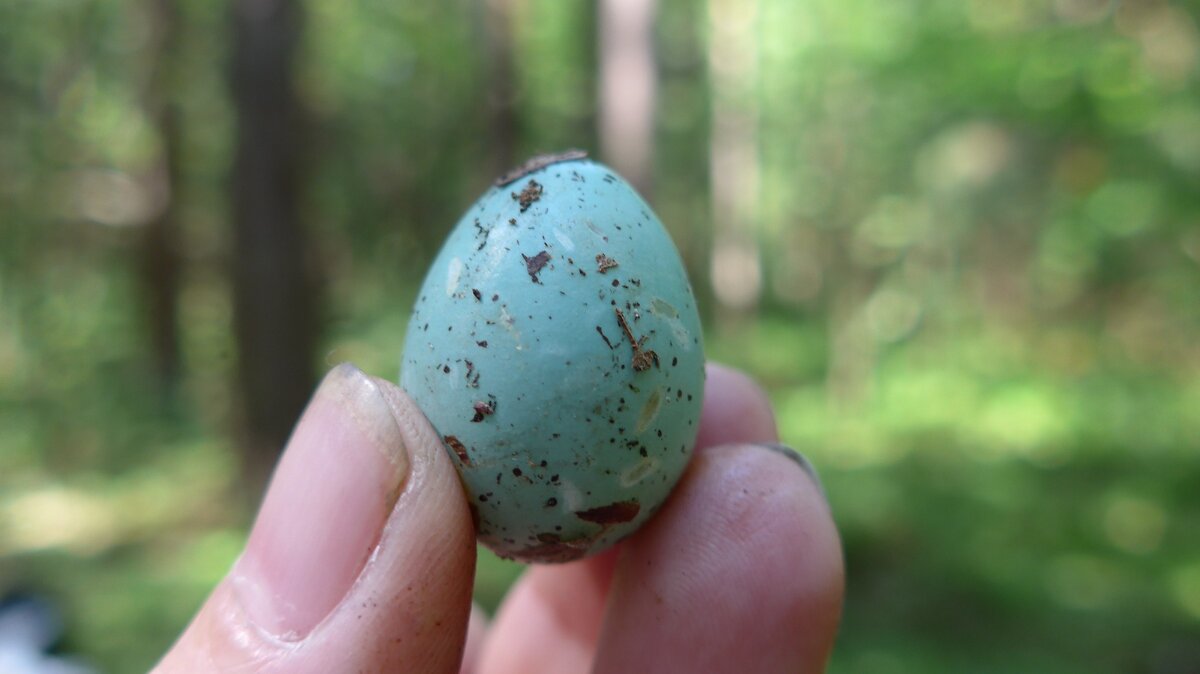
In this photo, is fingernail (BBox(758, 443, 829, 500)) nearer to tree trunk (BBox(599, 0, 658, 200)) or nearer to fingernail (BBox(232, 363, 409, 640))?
fingernail (BBox(232, 363, 409, 640))

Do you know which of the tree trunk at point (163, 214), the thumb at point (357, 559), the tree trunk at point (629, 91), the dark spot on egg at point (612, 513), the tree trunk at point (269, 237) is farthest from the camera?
the tree trunk at point (163, 214)

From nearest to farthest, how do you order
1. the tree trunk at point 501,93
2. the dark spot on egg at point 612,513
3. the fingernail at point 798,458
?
the dark spot on egg at point 612,513, the fingernail at point 798,458, the tree trunk at point 501,93

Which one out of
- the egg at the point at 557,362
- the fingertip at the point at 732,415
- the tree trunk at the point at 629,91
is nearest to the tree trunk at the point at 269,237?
the tree trunk at the point at 629,91

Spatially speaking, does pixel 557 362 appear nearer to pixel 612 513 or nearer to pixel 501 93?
pixel 612 513

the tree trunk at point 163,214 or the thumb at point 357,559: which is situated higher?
the thumb at point 357,559

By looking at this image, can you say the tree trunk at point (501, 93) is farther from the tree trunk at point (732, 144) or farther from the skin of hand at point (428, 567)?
the tree trunk at point (732, 144)

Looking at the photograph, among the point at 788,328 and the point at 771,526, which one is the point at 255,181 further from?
the point at 788,328
